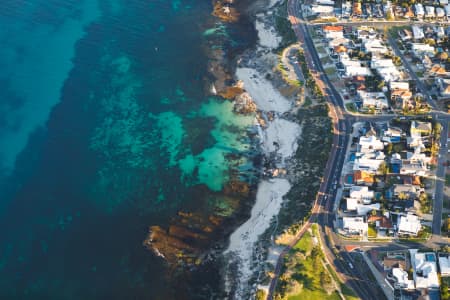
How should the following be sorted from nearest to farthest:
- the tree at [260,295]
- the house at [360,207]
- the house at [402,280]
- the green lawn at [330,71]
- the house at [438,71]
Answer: the house at [402,280], the tree at [260,295], the house at [360,207], the house at [438,71], the green lawn at [330,71]

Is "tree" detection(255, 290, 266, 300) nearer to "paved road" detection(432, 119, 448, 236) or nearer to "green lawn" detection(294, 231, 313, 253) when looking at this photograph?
"green lawn" detection(294, 231, 313, 253)

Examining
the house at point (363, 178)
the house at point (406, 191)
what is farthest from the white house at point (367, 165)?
the house at point (406, 191)

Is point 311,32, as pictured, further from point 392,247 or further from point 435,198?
point 392,247

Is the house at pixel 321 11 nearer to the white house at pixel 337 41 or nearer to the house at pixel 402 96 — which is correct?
the white house at pixel 337 41

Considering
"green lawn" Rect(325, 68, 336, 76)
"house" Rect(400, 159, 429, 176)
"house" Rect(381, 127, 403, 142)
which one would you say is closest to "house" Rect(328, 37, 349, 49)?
"green lawn" Rect(325, 68, 336, 76)

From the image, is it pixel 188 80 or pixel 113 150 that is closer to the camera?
pixel 113 150

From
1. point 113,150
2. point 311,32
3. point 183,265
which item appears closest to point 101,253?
point 183,265
